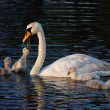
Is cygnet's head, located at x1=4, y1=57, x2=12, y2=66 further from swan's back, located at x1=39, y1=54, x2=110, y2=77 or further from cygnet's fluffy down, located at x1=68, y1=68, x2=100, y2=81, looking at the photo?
cygnet's fluffy down, located at x1=68, y1=68, x2=100, y2=81

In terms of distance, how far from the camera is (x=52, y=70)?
23547 mm

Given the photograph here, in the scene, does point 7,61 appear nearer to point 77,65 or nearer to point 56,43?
point 77,65

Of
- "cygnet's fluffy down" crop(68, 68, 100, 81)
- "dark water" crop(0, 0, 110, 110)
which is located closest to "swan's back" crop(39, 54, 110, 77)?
"cygnet's fluffy down" crop(68, 68, 100, 81)

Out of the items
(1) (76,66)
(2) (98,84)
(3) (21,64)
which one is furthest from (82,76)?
(3) (21,64)

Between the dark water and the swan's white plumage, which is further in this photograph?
the swan's white plumage

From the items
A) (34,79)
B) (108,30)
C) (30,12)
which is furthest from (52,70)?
(30,12)

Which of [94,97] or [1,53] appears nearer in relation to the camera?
[94,97]

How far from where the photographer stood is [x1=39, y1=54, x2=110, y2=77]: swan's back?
23328mm

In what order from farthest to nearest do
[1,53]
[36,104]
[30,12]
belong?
[30,12] → [1,53] → [36,104]

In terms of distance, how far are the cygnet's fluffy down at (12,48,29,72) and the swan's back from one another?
1046 millimetres

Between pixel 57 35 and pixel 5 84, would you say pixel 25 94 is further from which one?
pixel 57 35

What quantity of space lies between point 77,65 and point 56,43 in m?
4.49

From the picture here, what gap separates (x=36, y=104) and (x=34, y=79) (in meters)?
3.71

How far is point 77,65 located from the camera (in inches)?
917
